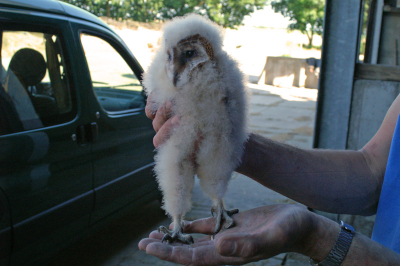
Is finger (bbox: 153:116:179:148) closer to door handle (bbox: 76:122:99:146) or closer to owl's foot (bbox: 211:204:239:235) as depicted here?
owl's foot (bbox: 211:204:239:235)

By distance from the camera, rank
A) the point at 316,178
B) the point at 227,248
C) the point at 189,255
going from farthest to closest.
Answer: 1. the point at 316,178
2. the point at 189,255
3. the point at 227,248

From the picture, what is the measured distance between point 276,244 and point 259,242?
0.06 m

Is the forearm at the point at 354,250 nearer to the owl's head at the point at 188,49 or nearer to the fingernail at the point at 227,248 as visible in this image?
the fingernail at the point at 227,248

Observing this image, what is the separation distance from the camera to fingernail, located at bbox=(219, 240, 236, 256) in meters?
1.19

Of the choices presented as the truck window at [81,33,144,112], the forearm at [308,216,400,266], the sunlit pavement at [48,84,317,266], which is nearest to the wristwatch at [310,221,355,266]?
the forearm at [308,216,400,266]

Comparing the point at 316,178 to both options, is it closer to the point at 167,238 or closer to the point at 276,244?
the point at 276,244

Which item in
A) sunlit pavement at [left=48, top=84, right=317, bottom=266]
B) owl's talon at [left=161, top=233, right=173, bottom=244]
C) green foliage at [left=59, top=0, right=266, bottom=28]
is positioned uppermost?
green foliage at [left=59, top=0, right=266, bottom=28]

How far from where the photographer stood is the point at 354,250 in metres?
1.28

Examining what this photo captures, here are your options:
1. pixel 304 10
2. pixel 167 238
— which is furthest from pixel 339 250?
pixel 304 10

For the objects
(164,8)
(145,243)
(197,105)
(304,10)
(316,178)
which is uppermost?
(304,10)

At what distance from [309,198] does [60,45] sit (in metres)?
2.37

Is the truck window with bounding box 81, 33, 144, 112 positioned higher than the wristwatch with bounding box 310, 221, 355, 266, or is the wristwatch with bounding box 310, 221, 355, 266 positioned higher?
the truck window with bounding box 81, 33, 144, 112

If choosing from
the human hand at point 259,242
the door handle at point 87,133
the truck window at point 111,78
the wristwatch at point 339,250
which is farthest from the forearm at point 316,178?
the truck window at point 111,78

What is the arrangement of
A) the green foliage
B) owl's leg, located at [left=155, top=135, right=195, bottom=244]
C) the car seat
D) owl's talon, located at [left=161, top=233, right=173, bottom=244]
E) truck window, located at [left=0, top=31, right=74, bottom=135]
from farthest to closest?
the green foliage, the car seat, truck window, located at [left=0, top=31, right=74, bottom=135], owl's talon, located at [left=161, top=233, right=173, bottom=244], owl's leg, located at [left=155, top=135, right=195, bottom=244]
